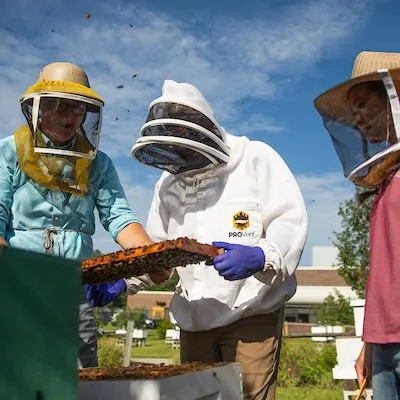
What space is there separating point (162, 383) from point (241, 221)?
1.14 metres

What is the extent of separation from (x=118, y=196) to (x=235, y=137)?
63cm

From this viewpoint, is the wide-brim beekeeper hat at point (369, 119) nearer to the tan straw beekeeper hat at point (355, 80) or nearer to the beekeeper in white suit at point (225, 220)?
the tan straw beekeeper hat at point (355, 80)

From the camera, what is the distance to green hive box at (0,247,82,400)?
113cm

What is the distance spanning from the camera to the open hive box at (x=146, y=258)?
189 cm

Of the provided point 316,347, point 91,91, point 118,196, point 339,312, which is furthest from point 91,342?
point 339,312

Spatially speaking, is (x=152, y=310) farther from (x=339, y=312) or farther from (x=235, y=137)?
(x=235, y=137)

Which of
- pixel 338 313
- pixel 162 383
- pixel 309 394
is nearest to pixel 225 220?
pixel 162 383

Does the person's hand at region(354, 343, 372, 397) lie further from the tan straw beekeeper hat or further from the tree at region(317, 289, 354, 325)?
the tree at region(317, 289, 354, 325)

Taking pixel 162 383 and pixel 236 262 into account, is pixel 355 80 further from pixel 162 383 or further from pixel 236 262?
pixel 162 383

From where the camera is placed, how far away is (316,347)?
11.6 metres

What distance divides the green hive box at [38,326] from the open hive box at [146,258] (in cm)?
68

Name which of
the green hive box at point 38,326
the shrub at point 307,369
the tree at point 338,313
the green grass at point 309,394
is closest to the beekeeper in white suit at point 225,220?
the green hive box at point 38,326

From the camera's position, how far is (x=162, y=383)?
1577 mm

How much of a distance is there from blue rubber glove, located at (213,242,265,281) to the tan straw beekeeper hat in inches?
24.2
